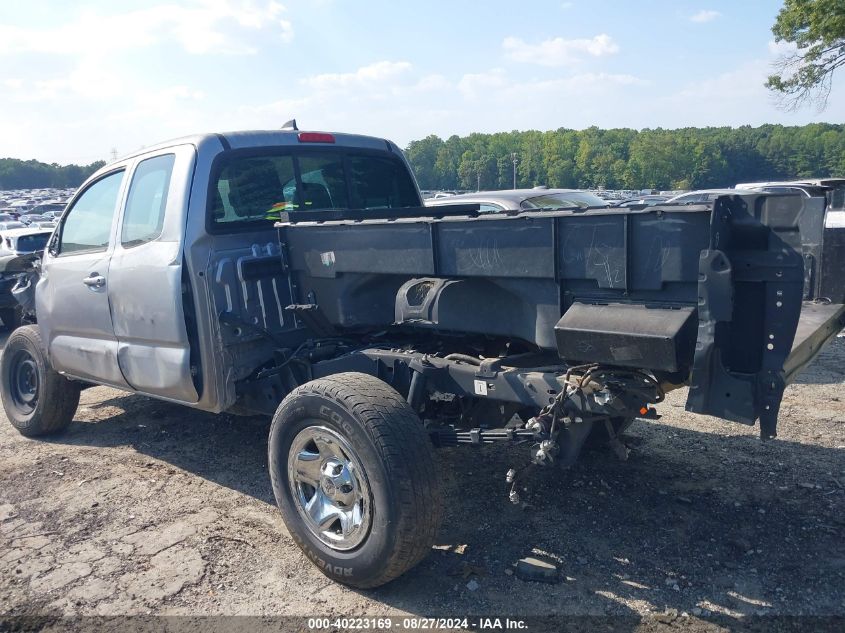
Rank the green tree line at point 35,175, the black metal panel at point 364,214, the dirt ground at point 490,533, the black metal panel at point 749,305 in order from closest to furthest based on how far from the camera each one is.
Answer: the black metal panel at point 749,305 → the dirt ground at point 490,533 → the black metal panel at point 364,214 → the green tree line at point 35,175

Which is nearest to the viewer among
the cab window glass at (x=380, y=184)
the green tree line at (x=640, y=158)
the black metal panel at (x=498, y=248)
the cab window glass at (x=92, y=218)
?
the black metal panel at (x=498, y=248)

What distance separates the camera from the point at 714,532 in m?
3.72

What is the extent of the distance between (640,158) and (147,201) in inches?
3344

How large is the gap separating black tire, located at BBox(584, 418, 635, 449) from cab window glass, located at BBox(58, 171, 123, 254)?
3495 millimetres

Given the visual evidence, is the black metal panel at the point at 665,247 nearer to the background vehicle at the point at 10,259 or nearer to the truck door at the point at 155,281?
the truck door at the point at 155,281

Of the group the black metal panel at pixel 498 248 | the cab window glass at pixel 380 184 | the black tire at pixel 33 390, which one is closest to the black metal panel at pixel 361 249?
the black metal panel at pixel 498 248

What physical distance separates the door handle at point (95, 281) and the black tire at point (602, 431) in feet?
10.9

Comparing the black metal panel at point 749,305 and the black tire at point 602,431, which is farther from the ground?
the black metal panel at point 749,305

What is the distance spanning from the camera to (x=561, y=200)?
32.2 ft

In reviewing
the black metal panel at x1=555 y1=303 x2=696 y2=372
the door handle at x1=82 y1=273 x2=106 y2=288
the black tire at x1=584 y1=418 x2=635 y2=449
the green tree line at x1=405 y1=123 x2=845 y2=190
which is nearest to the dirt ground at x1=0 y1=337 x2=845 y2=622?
the black tire at x1=584 y1=418 x2=635 y2=449

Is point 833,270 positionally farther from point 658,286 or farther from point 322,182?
point 322,182

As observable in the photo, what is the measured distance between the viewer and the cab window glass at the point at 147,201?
4457 mm

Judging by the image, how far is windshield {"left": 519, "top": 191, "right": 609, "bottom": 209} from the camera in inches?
367

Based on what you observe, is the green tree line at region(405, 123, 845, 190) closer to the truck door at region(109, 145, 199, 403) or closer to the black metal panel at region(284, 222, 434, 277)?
the truck door at region(109, 145, 199, 403)
